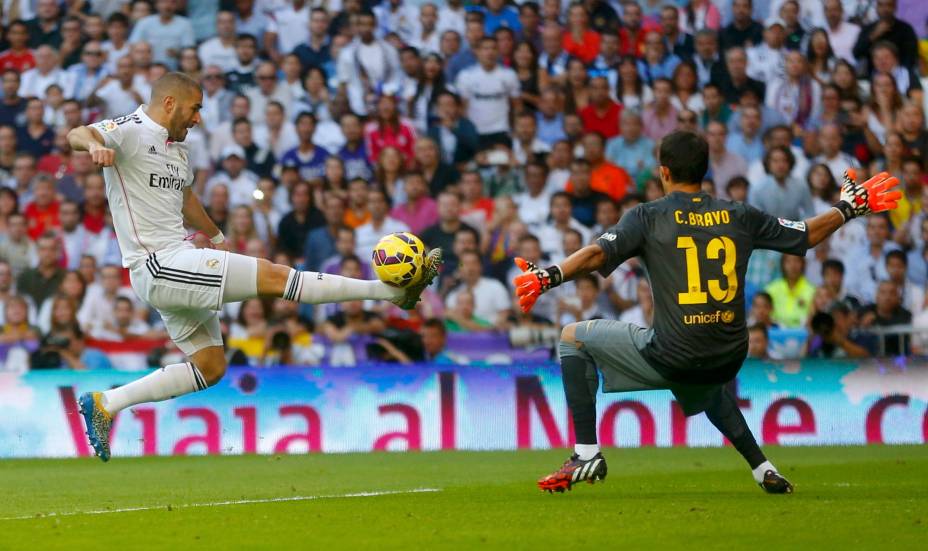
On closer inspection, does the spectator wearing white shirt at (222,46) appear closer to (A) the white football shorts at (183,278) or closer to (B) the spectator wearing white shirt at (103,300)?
(B) the spectator wearing white shirt at (103,300)

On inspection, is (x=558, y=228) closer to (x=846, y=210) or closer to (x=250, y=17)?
(x=250, y=17)

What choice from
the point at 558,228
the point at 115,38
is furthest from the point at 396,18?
the point at 558,228

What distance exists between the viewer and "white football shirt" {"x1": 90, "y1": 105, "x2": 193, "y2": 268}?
29.6 ft

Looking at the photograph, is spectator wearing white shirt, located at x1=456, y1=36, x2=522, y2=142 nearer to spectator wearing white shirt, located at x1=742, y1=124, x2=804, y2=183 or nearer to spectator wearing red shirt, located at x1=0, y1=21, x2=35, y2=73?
spectator wearing white shirt, located at x1=742, y1=124, x2=804, y2=183

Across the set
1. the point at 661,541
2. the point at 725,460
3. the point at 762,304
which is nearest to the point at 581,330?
the point at 661,541

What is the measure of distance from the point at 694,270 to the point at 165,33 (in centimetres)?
1243

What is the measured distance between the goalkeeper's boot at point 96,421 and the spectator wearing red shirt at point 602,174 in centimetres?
850

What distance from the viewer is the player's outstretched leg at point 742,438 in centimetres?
855

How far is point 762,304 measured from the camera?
15.1m

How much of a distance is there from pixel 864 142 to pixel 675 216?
977 centimetres

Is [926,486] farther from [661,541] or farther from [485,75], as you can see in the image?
[485,75]

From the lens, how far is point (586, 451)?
8258 millimetres

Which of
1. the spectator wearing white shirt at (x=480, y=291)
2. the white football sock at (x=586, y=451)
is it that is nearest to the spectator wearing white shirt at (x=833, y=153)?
Answer: the spectator wearing white shirt at (x=480, y=291)

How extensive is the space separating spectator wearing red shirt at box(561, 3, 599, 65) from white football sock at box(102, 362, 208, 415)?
9886mm
